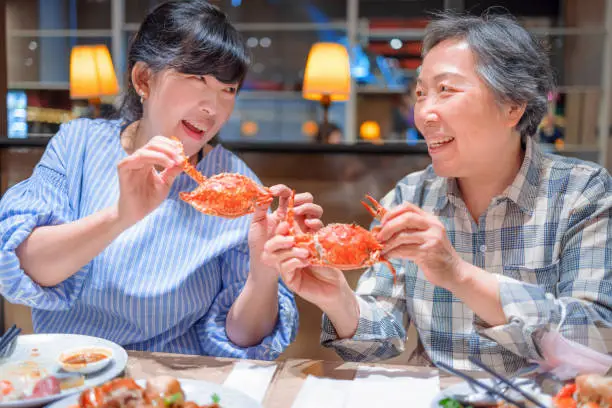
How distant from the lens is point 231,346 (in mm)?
1839

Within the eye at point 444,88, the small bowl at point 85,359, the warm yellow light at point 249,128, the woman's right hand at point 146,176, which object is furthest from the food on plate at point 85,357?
the warm yellow light at point 249,128

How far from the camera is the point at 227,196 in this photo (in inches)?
60.0

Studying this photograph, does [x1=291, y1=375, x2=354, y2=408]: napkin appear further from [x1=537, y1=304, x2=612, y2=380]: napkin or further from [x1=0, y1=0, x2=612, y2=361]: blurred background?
[x1=0, y1=0, x2=612, y2=361]: blurred background

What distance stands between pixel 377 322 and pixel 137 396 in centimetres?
74

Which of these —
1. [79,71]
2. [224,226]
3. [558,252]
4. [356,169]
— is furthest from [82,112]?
[558,252]

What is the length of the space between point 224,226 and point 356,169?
3.68ft

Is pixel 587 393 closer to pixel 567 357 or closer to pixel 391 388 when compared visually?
pixel 567 357

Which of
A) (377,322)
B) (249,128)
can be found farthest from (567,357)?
(249,128)

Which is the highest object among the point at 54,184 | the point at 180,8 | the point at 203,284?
the point at 180,8

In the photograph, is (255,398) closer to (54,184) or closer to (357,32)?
(54,184)

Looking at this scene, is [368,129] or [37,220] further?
[368,129]

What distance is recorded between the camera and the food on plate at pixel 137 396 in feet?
3.91

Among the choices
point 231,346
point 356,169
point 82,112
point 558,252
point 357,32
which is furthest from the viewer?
point 82,112

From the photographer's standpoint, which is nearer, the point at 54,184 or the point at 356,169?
the point at 54,184
